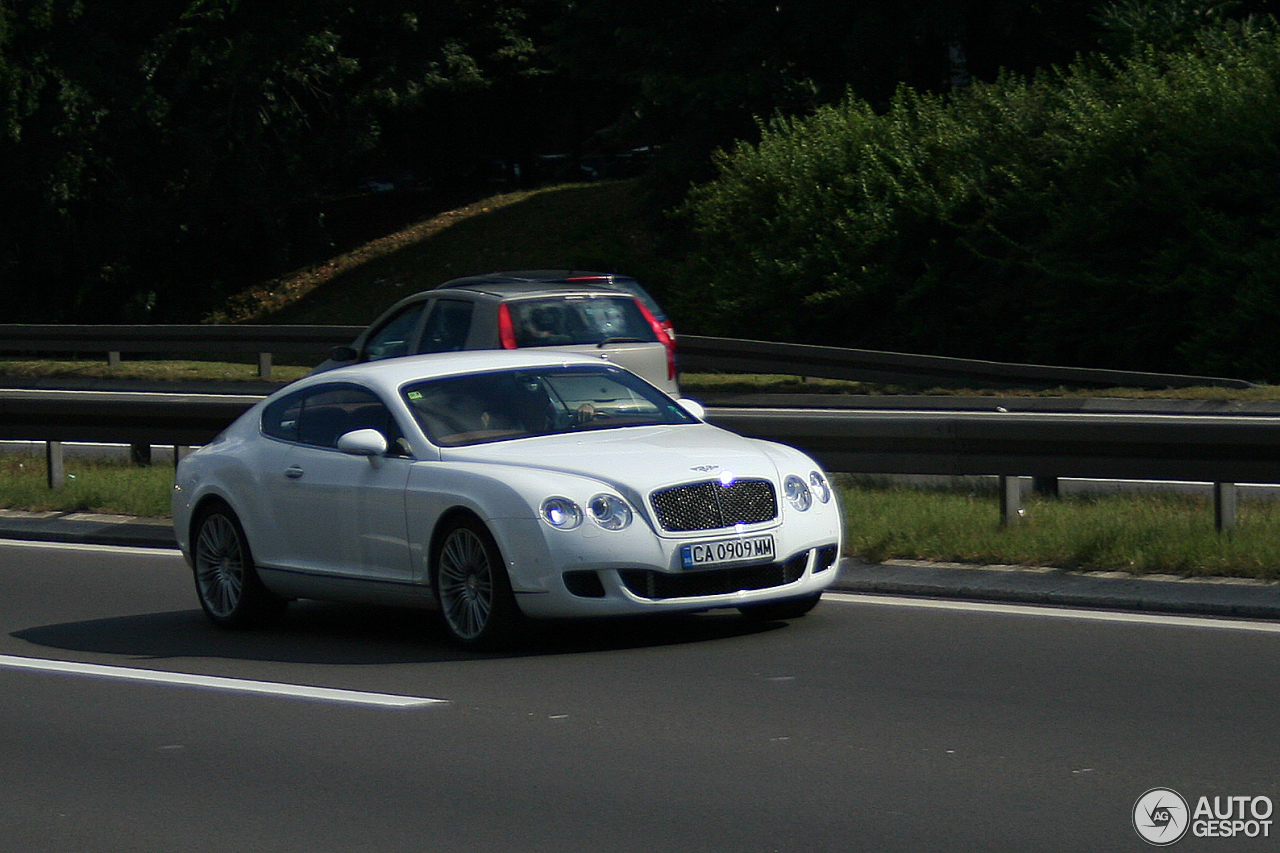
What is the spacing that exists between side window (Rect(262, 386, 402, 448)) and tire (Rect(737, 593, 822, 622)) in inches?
76.9

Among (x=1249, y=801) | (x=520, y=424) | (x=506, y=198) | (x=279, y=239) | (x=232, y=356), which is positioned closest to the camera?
(x=1249, y=801)

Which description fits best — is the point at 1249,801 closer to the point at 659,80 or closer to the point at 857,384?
the point at 857,384

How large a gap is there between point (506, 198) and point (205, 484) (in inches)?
1470

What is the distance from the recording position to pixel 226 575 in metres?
10.4

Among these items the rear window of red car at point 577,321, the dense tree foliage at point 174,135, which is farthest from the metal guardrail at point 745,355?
the dense tree foliage at point 174,135

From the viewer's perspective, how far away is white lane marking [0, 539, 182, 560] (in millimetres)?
13367

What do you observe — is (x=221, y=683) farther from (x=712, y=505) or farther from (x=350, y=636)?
(x=712, y=505)

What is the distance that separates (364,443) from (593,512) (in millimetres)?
1354

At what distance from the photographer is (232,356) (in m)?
34.3

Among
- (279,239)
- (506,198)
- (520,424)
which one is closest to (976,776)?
(520,424)

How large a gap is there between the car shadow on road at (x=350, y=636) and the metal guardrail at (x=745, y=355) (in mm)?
13168

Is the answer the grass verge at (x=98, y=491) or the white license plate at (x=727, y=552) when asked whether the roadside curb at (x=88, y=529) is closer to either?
the grass verge at (x=98, y=491)

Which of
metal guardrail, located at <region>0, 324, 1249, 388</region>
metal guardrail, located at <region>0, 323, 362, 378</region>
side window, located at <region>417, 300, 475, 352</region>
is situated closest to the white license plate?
side window, located at <region>417, 300, 475, 352</region>

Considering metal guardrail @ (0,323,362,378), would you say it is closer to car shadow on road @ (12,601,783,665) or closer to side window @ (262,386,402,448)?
side window @ (262,386,402,448)
